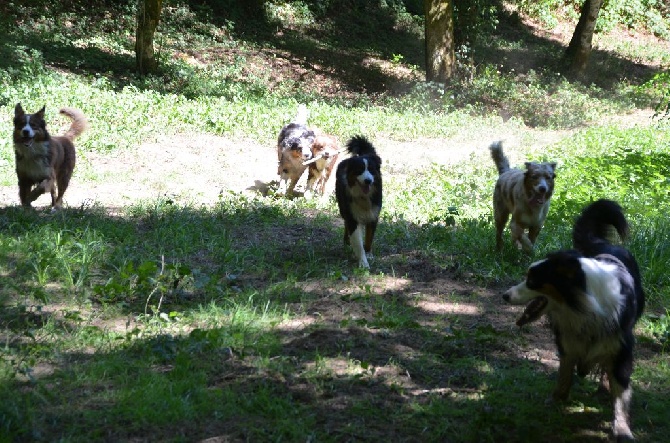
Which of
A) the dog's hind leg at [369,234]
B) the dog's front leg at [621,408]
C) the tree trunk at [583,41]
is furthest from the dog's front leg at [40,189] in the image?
the tree trunk at [583,41]

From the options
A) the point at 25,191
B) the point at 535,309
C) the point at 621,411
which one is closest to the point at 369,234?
the point at 535,309

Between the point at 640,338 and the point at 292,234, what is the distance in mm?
4432

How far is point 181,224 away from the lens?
29.3 ft

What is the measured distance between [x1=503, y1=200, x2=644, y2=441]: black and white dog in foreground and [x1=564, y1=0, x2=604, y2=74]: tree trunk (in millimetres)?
23311

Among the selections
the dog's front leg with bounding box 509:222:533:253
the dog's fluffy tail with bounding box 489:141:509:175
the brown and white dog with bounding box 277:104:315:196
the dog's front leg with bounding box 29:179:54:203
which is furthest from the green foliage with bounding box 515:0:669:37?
the dog's front leg with bounding box 29:179:54:203

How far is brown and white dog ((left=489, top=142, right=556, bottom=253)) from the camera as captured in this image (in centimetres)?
812

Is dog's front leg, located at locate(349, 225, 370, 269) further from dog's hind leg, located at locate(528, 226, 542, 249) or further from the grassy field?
dog's hind leg, located at locate(528, 226, 542, 249)

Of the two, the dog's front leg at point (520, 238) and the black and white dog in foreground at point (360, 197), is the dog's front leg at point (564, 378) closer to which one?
the black and white dog in foreground at point (360, 197)

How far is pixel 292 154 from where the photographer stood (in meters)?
12.4

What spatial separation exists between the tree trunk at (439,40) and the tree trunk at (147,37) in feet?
25.8

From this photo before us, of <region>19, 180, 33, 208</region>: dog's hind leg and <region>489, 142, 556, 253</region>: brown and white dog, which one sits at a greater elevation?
<region>489, 142, 556, 253</region>: brown and white dog

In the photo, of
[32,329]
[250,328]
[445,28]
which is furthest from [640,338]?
[445,28]

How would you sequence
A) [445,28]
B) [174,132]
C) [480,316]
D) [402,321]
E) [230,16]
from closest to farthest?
1. [402,321]
2. [480,316]
3. [174,132]
4. [445,28]
5. [230,16]

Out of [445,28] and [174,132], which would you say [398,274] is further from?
[445,28]
